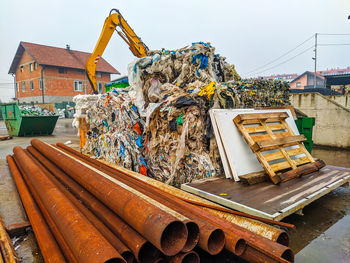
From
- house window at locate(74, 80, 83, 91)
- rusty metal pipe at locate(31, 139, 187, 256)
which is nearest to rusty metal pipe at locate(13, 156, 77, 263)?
rusty metal pipe at locate(31, 139, 187, 256)

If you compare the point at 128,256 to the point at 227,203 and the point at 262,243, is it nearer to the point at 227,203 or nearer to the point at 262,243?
the point at 262,243

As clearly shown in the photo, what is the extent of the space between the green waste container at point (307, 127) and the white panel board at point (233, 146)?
199cm

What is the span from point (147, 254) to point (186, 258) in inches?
11.3

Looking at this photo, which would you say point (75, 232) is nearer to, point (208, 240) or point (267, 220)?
point (208, 240)

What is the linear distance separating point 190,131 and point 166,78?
1.56m

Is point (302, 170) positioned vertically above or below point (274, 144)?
below

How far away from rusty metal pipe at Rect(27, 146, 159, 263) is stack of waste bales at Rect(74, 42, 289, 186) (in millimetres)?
1531

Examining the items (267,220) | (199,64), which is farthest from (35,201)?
(199,64)

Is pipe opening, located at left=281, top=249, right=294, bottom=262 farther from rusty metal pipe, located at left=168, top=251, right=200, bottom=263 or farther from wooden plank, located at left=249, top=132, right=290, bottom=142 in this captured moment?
wooden plank, located at left=249, top=132, right=290, bottom=142

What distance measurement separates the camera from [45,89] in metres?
26.8

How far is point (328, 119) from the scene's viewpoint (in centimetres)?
790

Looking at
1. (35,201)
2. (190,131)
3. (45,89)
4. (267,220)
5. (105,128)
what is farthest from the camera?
(45,89)

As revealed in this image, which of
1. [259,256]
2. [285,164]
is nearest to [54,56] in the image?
[285,164]

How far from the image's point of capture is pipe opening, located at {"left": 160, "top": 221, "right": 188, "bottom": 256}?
1552 millimetres
